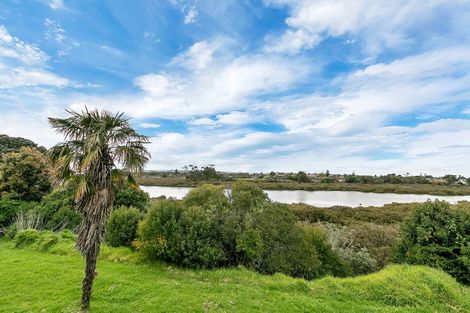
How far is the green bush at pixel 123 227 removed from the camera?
12.2 metres

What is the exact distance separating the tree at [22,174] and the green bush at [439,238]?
957 inches

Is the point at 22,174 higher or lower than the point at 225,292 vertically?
higher

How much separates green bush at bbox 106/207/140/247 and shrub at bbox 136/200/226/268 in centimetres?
217

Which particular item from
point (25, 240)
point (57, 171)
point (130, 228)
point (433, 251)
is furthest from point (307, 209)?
point (57, 171)

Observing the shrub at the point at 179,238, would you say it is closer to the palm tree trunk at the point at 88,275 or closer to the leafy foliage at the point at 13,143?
the palm tree trunk at the point at 88,275

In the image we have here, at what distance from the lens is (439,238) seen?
9.97 meters

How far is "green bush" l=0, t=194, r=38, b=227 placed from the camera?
18438 mm

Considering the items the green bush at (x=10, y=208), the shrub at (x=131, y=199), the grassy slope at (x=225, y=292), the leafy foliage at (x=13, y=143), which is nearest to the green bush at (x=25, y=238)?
the shrub at (x=131, y=199)

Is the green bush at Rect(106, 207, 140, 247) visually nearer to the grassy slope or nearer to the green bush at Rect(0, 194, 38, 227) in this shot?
the grassy slope

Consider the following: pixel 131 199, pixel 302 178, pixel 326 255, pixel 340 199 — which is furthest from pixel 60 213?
pixel 302 178

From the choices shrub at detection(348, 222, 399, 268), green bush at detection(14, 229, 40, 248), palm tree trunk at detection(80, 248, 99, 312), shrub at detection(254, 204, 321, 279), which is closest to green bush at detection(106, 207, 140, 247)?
green bush at detection(14, 229, 40, 248)

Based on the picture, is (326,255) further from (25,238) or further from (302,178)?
(302,178)

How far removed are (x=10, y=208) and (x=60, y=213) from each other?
3.89m

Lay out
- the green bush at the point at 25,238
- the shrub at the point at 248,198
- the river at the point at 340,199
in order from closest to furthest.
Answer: the shrub at the point at 248,198 → the green bush at the point at 25,238 → the river at the point at 340,199
